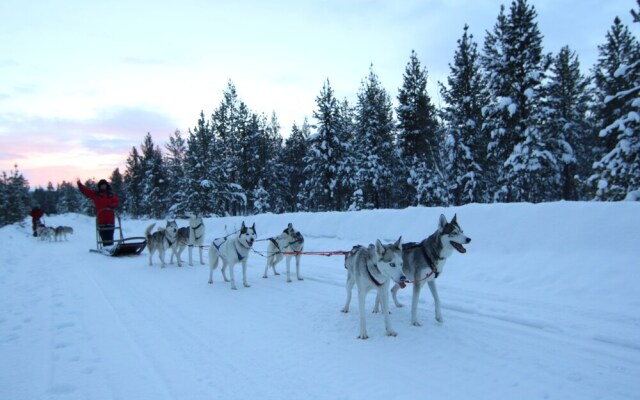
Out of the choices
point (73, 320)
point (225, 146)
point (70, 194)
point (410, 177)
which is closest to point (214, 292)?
point (73, 320)

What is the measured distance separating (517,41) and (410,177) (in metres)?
11.8

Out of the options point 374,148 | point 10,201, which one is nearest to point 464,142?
point 374,148

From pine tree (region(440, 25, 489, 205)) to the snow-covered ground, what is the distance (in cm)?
1833

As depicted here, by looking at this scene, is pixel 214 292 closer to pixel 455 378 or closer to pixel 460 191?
pixel 455 378

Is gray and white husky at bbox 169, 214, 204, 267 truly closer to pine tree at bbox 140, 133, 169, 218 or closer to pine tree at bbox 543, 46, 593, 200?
pine tree at bbox 543, 46, 593, 200

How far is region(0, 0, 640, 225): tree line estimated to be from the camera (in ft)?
72.3

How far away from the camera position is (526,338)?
4.38m

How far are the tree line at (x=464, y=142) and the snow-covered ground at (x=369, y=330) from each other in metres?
6.67

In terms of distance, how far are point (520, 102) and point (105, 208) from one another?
2438cm

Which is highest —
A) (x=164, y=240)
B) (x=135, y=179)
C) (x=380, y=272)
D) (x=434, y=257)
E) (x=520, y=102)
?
(x=520, y=102)

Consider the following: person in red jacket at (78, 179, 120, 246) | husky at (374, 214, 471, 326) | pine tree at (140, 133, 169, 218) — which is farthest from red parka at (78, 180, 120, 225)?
pine tree at (140, 133, 169, 218)

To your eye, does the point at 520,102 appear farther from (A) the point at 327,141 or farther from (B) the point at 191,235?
(B) the point at 191,235

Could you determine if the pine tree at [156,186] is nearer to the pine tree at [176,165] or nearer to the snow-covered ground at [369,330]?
the pine tree at [176,165]

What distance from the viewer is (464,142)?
2645cm
